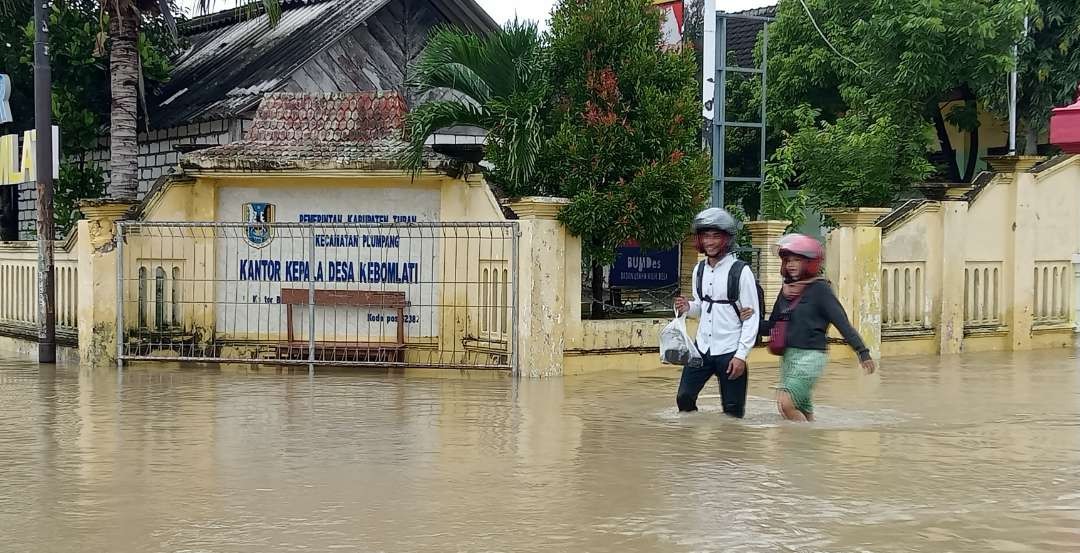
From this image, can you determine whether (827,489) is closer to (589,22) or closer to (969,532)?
(969,532)

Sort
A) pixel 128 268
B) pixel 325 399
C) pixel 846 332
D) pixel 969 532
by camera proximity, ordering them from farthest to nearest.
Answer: pixel 128 268 → pixel 325 399 → pixel 846 332 → pixel 969 532

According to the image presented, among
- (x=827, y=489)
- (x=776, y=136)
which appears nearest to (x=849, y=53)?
(x=776, y=136)

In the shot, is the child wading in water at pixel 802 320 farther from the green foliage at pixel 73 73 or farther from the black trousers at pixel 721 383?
the green foliage at pixel 73 73

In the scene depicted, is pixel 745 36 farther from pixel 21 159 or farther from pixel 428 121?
pixel 21 159

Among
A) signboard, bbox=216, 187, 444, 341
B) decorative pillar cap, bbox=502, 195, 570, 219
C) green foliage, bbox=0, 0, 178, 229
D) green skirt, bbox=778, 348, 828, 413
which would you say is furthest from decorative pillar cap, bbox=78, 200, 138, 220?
green skirt, bbox=778, 348, 828, 413

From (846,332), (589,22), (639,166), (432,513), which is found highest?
(589,22)

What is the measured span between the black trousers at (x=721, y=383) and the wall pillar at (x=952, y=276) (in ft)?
23.6

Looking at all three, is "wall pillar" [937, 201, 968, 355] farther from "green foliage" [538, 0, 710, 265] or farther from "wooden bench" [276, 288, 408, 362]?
"wooden bench" [276, 288, 408, 362]

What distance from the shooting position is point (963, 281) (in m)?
16.4

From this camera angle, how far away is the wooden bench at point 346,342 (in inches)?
567

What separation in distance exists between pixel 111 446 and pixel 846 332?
5.19 m

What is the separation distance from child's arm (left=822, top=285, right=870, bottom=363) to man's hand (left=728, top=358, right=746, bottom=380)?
2.44ft

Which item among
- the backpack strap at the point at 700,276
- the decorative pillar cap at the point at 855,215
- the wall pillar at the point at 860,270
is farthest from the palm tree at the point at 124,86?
the backpack strap at the point at 700,276

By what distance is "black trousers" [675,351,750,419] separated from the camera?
9.72 m
